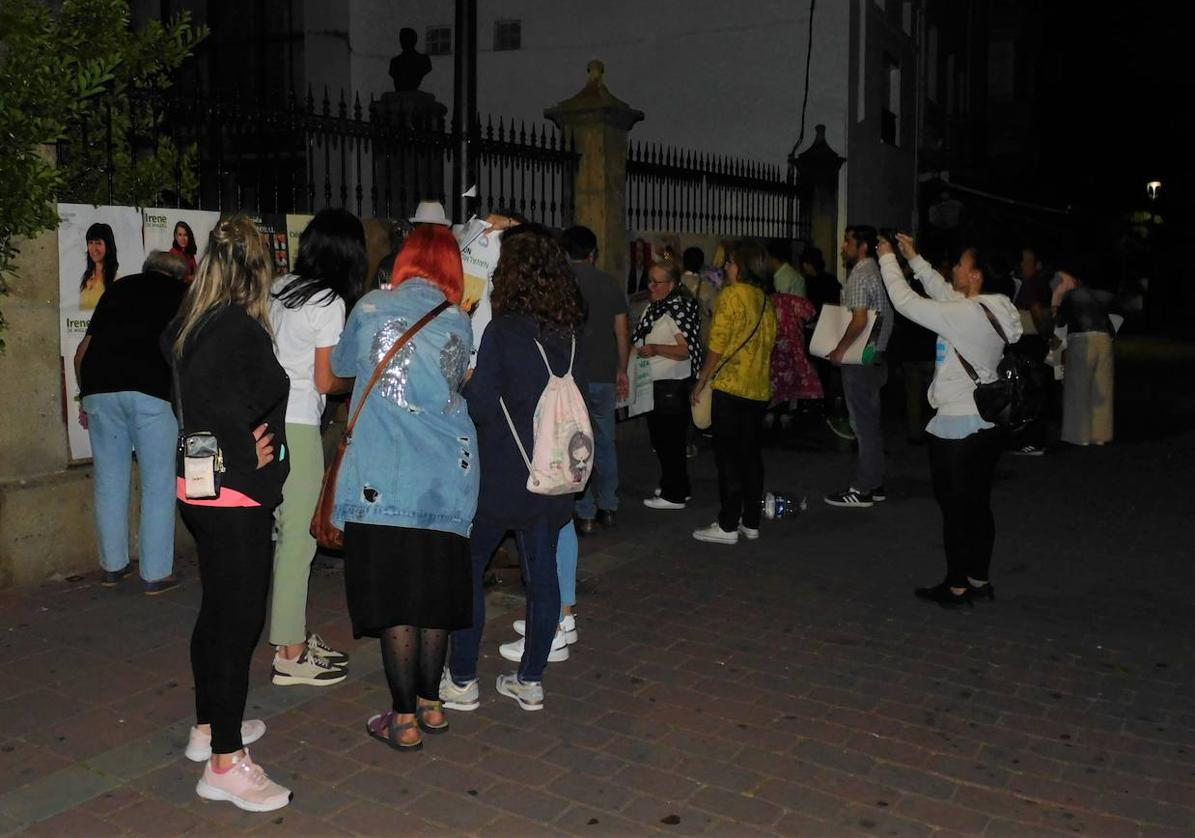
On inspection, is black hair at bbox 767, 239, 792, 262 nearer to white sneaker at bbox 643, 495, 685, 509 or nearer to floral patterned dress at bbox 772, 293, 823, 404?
floral patterned dress at bbox 772, 293, 823, 404

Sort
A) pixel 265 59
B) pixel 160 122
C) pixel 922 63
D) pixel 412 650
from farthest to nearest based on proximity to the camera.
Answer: pixel 922 63
pixel 265 59
pixel 160 122
pixel 412 650

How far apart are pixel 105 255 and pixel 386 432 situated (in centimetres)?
356

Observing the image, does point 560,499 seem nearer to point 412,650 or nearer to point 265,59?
point 412,650

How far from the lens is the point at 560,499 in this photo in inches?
183

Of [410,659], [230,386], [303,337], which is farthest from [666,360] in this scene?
[230,386]

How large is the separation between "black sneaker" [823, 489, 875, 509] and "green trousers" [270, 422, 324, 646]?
4965 mm

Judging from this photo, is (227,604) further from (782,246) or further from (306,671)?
(782,246)

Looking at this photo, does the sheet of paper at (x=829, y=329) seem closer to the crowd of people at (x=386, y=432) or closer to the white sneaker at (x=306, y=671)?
the crowd of people at (x=386, y=432)

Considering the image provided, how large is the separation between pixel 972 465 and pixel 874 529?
1.98 m

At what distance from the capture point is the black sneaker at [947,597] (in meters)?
6.35

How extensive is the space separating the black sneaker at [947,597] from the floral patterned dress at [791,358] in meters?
3.91

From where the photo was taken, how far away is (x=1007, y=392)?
237 inches

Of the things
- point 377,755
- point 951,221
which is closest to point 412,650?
point 377,755

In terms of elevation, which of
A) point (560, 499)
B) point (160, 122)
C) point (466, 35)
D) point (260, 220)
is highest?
point (466, 35)
